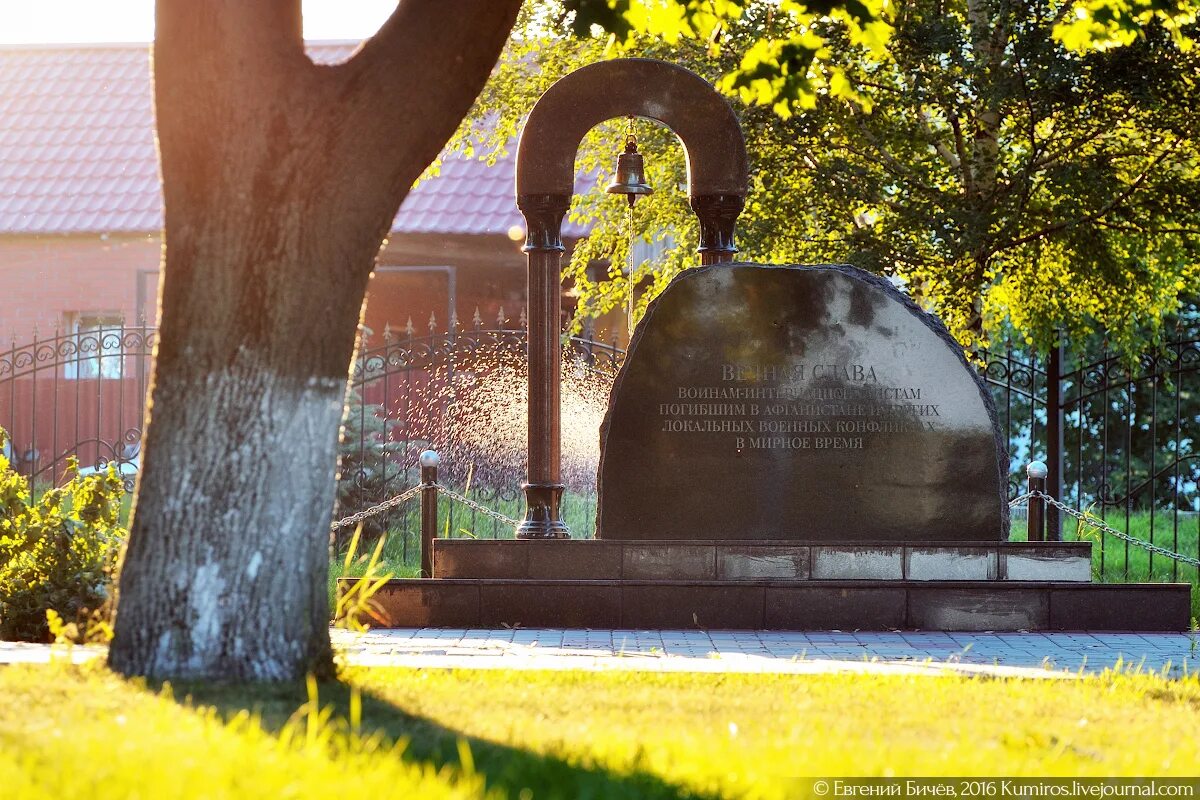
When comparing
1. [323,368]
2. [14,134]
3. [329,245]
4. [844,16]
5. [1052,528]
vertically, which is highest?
[14,134]

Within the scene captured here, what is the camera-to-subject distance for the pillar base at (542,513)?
416 inches

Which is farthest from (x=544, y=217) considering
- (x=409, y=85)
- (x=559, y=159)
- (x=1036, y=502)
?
(x=409, y=85)

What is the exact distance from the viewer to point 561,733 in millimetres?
5195

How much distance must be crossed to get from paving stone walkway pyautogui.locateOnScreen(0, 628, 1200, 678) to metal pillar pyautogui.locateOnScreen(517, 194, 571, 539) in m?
1.41

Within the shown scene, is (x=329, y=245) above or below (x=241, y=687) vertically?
above

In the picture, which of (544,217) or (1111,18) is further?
(544,217)

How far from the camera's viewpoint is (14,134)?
26.9 metres

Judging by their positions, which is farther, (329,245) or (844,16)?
(844,16)

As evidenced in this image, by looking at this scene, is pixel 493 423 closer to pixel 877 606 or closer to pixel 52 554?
pixel 52 554

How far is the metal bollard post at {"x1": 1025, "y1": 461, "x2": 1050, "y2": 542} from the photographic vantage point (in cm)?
1140

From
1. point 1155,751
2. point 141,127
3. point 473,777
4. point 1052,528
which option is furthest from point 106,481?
point 141,127

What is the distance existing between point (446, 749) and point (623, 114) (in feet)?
21.9

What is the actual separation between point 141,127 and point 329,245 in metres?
21.9

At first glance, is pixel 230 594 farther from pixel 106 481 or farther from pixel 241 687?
pixel 106 481
